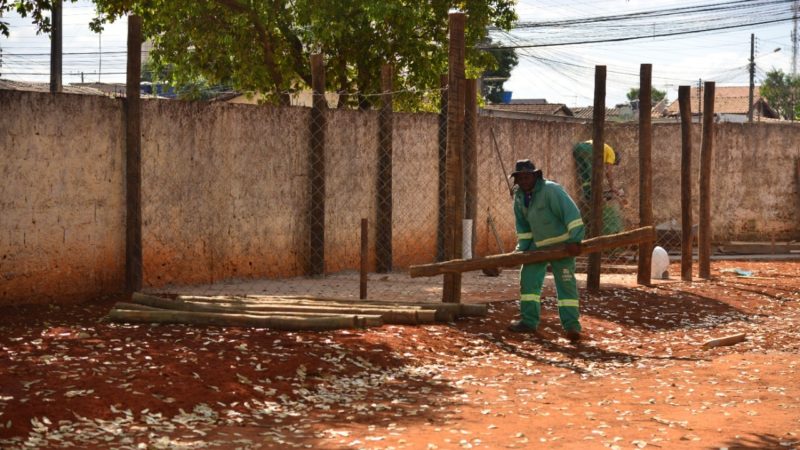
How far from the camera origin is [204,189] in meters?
13.6

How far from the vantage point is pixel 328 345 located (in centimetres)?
983

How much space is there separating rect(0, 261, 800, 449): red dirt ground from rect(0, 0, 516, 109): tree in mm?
8249

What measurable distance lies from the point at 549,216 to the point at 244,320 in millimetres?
3044

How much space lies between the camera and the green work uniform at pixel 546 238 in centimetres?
1106

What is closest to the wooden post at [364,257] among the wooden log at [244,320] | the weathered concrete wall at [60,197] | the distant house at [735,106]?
the wooden log at [244,320]

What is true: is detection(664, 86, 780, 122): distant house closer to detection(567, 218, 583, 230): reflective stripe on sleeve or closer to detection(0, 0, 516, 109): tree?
detection(0, 0, 516, 109): tree

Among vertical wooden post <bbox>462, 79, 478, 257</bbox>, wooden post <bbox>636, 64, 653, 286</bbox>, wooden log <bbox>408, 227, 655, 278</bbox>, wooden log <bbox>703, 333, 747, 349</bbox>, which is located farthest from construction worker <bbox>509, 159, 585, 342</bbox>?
wooden post <bbox>636, 64, 653, 286</bbox>

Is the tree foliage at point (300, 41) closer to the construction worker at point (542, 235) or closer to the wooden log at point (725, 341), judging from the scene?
the construction worker at point (542, 235)

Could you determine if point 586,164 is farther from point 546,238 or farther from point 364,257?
point 546,238

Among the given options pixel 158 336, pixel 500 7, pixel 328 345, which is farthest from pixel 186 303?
pixel 500 7

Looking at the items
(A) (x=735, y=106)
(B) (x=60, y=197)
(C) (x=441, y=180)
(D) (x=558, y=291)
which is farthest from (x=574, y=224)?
(A) (x=735, y=106)

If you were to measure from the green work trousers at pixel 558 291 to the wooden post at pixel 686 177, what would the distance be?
476 centimetres

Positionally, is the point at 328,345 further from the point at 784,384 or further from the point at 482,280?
the point at 482,280

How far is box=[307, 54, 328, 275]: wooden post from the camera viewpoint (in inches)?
582
